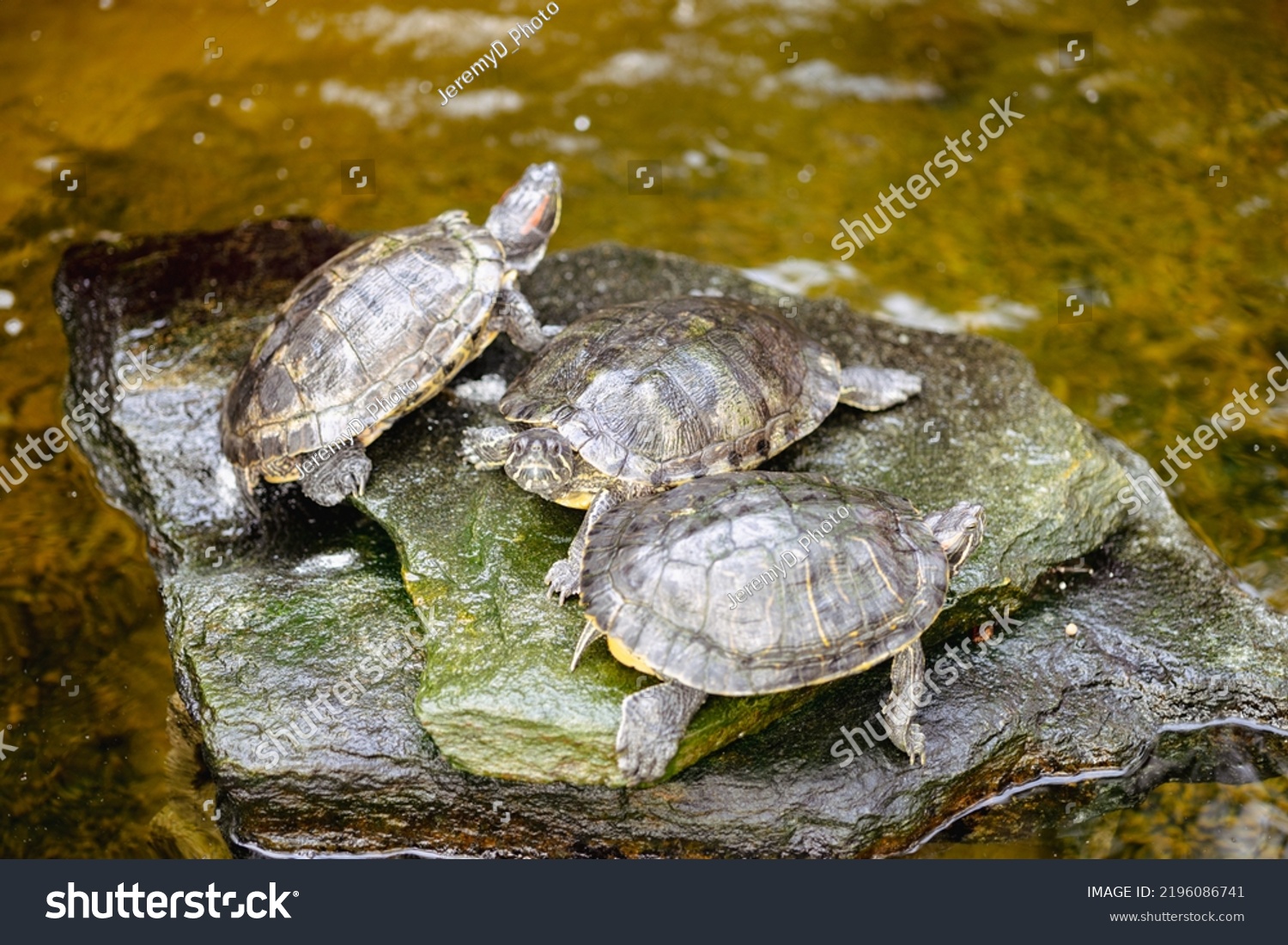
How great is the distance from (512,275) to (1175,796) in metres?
4.47

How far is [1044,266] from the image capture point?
9.19 meters

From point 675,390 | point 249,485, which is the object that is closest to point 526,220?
point 675,390

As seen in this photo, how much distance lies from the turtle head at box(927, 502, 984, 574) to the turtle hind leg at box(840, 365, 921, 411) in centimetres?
122

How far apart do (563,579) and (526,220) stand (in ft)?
8.81

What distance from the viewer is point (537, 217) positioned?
7.15 m

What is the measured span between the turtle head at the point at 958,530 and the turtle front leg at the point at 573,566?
5.01 ft

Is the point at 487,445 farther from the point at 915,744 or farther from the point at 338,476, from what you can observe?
the point at 915,744

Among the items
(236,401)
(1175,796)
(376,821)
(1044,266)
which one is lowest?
(1175,796)

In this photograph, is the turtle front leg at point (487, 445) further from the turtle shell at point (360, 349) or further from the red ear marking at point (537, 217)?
the red ear marking at point (537, 217)

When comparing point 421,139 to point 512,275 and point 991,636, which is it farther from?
point 991,636

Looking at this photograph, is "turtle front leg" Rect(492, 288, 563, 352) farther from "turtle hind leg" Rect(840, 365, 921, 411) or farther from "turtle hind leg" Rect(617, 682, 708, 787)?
"turtle hind leg" Rect(617, 682, 708, 787)

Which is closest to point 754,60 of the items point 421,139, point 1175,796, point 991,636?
point 421,139

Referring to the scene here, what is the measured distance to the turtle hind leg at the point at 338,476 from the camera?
240 inches

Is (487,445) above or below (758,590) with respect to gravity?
above
